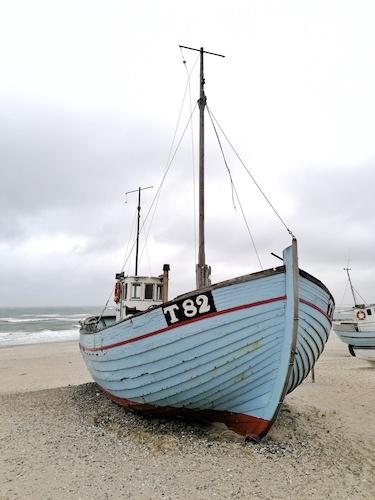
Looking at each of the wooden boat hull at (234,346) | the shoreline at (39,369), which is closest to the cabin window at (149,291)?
the wooden boat hull at (234,346)

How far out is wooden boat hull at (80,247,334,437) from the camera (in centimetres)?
602

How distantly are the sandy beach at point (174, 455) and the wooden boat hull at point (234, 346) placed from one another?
1.97 feet

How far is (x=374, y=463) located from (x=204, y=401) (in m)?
2.75

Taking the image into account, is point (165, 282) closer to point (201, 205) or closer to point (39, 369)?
point (201, 205)

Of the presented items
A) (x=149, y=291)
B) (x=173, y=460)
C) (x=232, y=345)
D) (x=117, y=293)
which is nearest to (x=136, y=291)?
(x=149, y=291)

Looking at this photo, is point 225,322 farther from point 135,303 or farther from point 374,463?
point 135,303

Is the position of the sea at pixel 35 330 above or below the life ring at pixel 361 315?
below

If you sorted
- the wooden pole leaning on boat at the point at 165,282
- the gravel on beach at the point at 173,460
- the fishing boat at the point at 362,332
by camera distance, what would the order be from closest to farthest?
1. the gravel on beach at the point at 173,460
2. the wooden pole leaning on boat at the point at 165,282
3. the fishing boat at the point at 362,332

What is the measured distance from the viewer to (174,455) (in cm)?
599

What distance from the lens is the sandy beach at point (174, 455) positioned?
5.02 metres

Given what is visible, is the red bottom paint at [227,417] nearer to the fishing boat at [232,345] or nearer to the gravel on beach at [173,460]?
the fishing boat at [232,345]

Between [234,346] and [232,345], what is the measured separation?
3 cm

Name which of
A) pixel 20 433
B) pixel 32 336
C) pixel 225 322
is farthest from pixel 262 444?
pixel 32 336

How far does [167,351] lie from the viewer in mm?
6418
